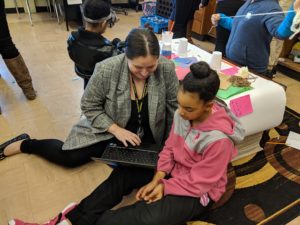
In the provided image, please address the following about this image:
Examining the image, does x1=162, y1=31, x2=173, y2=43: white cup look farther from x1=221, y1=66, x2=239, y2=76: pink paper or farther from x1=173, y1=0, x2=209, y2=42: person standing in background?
x1=173, y1=0, x2=209, y2=42: person standing in background

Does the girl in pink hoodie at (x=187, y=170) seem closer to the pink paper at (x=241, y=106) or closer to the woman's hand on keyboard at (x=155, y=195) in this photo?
the woman's hand on keyboard at (x=155, y=195)

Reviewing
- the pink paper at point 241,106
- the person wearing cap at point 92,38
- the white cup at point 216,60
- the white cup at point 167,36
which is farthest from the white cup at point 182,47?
the pink paper at point 241,106

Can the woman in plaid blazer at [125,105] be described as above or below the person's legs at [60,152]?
above

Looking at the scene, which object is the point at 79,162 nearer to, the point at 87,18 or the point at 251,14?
the point at 87,18

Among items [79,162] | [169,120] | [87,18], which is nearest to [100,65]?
[87,18]

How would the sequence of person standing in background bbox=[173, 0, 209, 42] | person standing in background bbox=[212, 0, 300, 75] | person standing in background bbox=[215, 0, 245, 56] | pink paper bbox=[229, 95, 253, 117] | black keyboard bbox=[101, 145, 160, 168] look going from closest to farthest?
black keyboard bbox=[101, 145, 160, 168] < pink paper bbox=[229, 95, 253, 117] < person standing in background bbox=[212, 0, 300, 75] < person standing in background bbox=[215, 0, 245, 56] < person standing in background bbox=[173, 0, 209, 42]

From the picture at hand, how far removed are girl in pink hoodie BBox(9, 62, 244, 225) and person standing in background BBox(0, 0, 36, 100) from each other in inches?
51.9

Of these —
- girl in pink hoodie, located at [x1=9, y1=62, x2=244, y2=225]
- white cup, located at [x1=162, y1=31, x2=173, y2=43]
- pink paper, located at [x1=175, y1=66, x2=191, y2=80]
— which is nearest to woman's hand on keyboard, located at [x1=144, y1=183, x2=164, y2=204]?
girl in pink hoodie, located at [x1=9, y1=62, x2=244, y2=225]

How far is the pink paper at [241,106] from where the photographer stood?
1.32 metres

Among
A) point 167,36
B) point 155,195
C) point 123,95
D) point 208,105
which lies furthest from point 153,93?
point 167,36

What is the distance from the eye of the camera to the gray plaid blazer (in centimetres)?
122

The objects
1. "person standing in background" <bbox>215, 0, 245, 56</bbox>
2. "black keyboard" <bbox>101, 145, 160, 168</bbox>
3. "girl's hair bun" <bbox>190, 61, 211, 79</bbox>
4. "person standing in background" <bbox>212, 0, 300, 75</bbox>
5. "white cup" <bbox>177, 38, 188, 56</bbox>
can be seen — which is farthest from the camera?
"person standing in background" <bbox>215, 0, 245, 56</bbox>

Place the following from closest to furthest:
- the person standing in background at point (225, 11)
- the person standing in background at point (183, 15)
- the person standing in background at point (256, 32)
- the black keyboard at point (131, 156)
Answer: the black keyboard at point (131, 156), the person standing in background at point (256, 32), the person standing in background at point (225, 11), the person standing in background at point (183, 15)

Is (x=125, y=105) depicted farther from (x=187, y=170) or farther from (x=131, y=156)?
(x=187, y=170)
